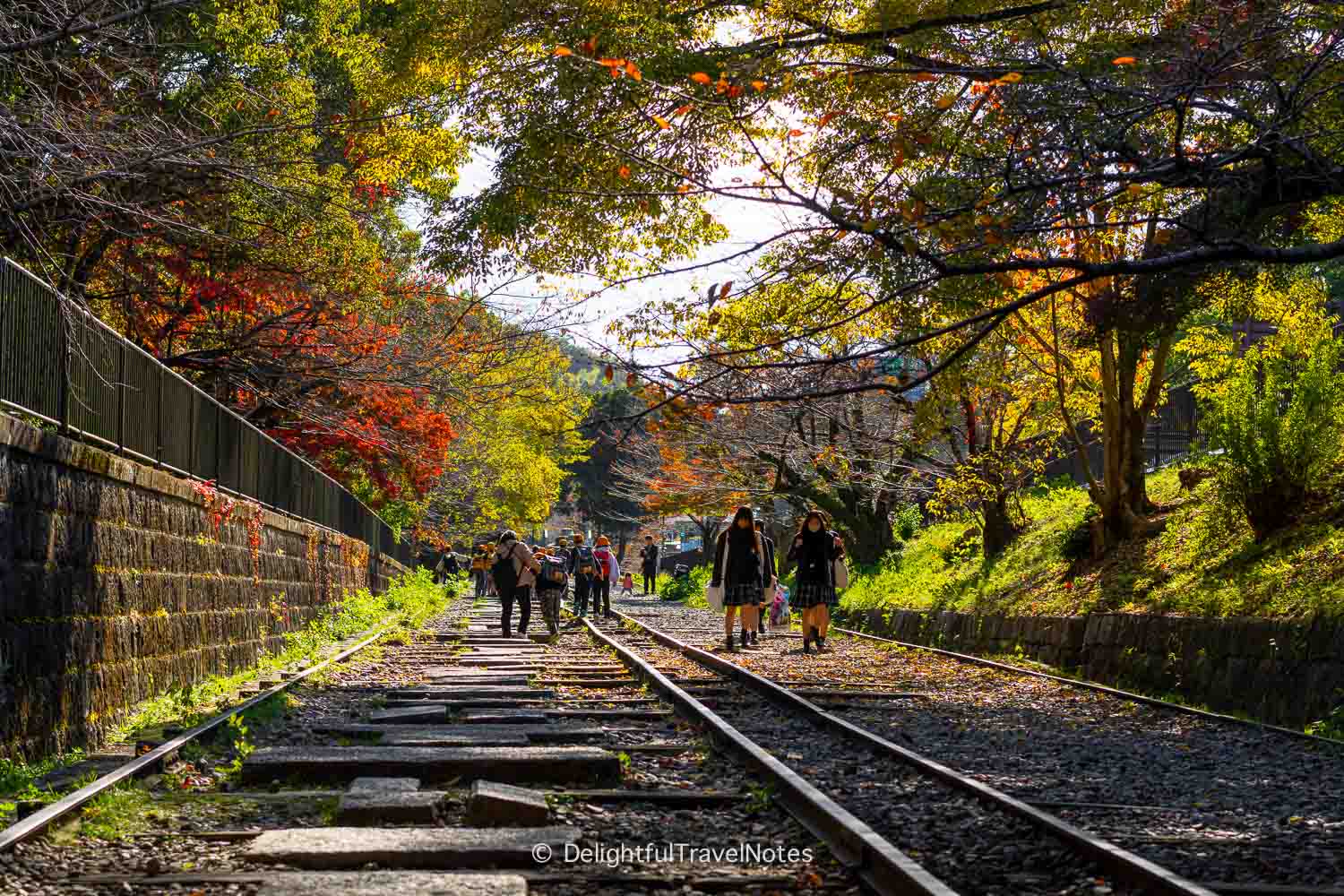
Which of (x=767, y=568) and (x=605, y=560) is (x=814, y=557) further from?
(x=605, y=560)

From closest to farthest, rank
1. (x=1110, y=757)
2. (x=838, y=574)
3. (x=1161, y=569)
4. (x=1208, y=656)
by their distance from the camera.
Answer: (x=1110, y=757), (x=1208, y=656), (x=1161, y=569), (x=838, y=574)

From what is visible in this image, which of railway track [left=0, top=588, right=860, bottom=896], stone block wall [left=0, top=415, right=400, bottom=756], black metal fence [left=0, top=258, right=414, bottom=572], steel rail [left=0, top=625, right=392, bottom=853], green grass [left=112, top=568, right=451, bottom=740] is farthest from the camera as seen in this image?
green grass [left=112, top=568, right=451, bottom=740]

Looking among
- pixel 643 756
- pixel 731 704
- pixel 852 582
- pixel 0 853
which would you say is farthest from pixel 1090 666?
pixel 852 582

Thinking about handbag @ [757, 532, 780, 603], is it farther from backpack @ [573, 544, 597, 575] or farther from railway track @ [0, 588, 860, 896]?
backpack @ [573, 544, 597, 575]

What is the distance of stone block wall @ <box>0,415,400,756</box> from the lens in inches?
324

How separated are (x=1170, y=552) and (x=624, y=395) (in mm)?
61431

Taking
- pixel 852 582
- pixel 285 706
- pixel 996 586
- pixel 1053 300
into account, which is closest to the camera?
pixel 285 706

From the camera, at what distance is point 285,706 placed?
11211 millimetres

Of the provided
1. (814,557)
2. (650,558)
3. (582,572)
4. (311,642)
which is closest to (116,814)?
(814,557)

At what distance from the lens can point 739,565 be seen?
719 inches

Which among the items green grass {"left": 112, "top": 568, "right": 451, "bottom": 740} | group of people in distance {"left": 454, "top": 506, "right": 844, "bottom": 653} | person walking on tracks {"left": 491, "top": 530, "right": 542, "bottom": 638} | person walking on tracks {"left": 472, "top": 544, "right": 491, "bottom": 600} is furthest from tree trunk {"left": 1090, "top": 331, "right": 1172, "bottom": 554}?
person walking on tracks {"left": 472, "top": 544, "right": 491, "bottom": 600}

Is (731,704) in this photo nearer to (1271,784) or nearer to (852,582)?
(1271,784)

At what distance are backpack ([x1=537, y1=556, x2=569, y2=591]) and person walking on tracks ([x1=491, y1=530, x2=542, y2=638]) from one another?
0.58ft

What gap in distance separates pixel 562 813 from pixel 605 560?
21.9 metres
